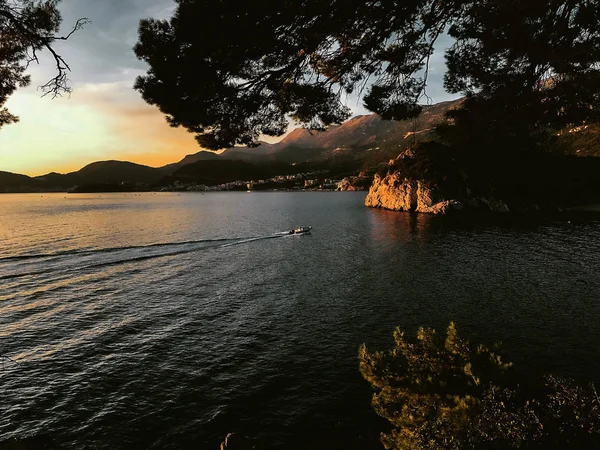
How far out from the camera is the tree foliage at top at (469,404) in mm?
9031

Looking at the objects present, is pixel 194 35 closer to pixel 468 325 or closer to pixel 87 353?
pixel 87 353

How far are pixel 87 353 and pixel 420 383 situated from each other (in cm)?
2292

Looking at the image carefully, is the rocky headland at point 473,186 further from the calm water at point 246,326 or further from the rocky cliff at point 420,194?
the calm water at point 246,326

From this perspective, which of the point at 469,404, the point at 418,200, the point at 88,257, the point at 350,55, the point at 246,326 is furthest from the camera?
the point at 418,200

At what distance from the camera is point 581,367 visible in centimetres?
2100

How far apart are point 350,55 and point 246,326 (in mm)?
21663

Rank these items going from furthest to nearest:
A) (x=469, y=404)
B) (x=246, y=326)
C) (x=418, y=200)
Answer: (x=418, y=200) < (x=246, y=326) < (x=469, y=404)

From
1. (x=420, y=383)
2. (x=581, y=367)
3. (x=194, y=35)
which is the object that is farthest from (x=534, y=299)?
(x=194, y=35)

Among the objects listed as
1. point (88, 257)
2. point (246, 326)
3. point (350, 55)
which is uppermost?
point (350, 55)

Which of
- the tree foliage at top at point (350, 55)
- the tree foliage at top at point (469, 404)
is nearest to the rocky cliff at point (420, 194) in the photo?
the tree foliage at top at point (350, 55)

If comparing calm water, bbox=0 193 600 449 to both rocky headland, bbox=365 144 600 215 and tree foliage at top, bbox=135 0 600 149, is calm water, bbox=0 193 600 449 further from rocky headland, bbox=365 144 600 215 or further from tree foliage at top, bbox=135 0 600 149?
rocky headland, bbox=365 144 600 215

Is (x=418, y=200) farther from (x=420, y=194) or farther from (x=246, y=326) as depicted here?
(x=246, y=326)

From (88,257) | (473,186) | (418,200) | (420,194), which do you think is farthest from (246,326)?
(473,186)

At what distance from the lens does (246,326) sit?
1133 inches
